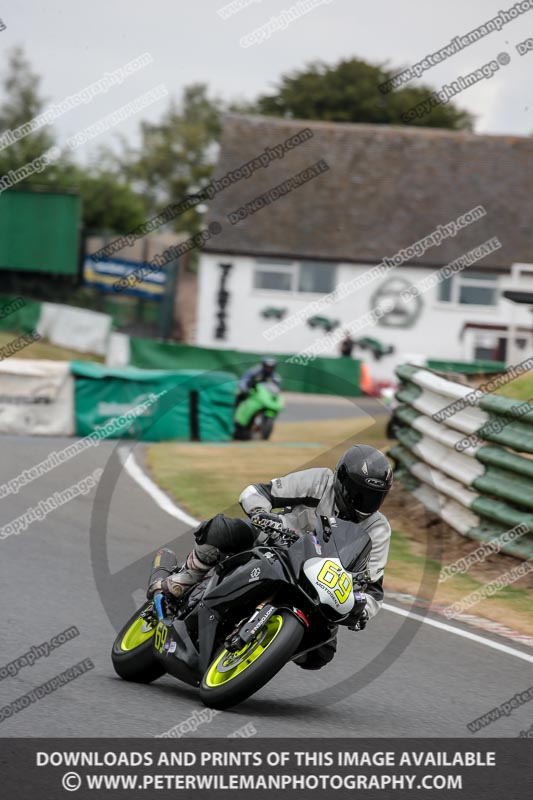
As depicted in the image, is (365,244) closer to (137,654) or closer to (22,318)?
(22,318)

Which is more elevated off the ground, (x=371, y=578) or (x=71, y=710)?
(x=371, y=578)

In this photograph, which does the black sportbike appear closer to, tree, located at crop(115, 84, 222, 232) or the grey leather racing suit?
the grey leather racing suit

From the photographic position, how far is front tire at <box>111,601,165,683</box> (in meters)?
6.22

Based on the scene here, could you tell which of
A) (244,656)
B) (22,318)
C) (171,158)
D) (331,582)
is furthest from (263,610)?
(171,158)

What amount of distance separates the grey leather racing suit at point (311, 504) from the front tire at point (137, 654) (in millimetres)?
846

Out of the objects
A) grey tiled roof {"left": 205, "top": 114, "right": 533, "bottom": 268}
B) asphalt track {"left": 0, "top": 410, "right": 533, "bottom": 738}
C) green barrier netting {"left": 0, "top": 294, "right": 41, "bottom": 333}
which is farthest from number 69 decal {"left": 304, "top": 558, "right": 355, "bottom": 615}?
green barrier netting {"left": 0, "top": 294, "right": 41, "bottom": 333}

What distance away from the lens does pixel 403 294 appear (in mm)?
41750

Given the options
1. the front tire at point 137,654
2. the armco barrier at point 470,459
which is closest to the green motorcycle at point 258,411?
the armco barrier at point 470,459

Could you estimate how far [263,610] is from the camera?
5531 mm

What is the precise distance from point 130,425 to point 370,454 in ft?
46.5
